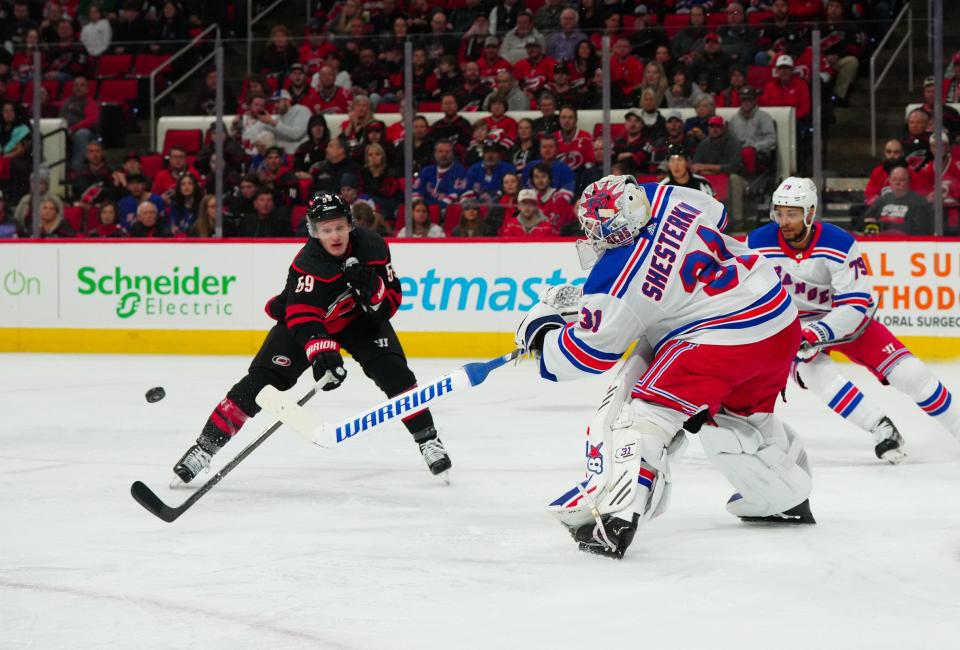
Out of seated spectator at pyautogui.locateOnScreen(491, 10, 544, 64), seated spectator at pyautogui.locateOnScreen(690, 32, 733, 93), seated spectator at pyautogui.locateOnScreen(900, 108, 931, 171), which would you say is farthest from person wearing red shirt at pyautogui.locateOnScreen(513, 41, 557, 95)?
seated spectator at pyautogui.locateOnScreen(900, 108, 931, 171)

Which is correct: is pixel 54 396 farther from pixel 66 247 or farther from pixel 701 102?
pixel 701 102

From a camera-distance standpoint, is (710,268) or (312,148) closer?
(710,268)

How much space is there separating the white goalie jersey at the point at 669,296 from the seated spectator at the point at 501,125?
5.82m

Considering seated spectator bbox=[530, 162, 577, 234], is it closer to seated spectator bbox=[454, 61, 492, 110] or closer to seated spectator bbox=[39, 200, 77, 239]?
seated spectator bbox=[454, 61, 492, 110]

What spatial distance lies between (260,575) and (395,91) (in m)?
6.76

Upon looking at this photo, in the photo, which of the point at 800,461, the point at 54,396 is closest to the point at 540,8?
the point at 54,396

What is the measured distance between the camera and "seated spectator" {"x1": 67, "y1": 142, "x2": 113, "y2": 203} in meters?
10.5

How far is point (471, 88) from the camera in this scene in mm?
9609

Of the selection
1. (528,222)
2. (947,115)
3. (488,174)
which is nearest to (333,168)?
(488,174)

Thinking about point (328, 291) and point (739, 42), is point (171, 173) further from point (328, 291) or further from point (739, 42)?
point (328, 291)

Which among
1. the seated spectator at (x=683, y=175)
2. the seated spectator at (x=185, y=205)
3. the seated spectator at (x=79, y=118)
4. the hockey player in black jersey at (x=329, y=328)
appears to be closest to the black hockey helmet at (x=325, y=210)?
the hockey player in black jersey at (x=329, y=328)

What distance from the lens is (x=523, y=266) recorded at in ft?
31.4

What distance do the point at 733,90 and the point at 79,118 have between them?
4988 millimetres

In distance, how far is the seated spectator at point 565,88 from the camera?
9.34 metres
